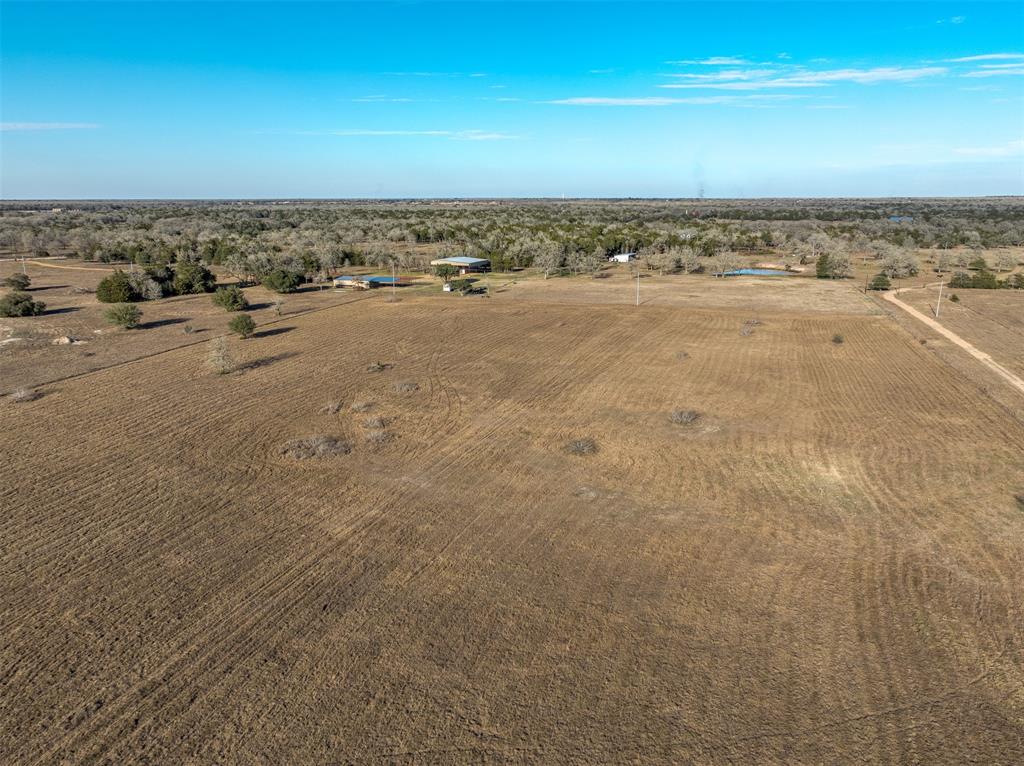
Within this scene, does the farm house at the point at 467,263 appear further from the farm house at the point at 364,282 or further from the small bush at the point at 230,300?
the small bush at the point at 230,300

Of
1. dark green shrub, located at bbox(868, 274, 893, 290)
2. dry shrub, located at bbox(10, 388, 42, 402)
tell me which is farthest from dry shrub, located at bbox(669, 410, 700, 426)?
dark green shrub, located at bbox(868, 274, 893, 290)

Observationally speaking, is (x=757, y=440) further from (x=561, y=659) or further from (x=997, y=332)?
(x=997, y=332)

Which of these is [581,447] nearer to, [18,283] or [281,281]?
[281,281]

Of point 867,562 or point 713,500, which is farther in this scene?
point 713,500

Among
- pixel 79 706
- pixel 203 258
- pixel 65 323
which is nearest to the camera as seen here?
pixel 79 706

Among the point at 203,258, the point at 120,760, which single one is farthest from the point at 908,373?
the point at 203,258

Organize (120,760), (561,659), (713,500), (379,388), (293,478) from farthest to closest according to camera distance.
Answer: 1. (379,388)
2. (293,478)
3. (713,500)
4. (561,659)
5. (120,760)

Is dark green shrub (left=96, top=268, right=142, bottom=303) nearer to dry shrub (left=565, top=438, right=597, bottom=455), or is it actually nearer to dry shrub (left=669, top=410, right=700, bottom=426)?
dry shrub (left=565, top=438, right=597, bottom=455)
